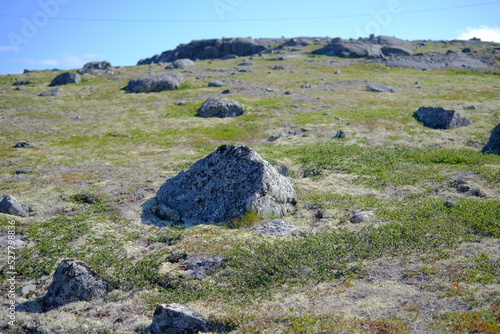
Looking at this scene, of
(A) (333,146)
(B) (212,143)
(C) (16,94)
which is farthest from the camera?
(C) (16,94)

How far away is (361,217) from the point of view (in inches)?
738

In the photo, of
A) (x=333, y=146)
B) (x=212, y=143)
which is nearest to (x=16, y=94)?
(x=212, y=143)

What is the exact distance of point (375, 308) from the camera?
11680 mm

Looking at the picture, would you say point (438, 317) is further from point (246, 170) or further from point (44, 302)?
point (44, 302)

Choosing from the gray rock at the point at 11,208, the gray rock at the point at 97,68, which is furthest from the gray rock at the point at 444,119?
the gray rock at the point at 97,68

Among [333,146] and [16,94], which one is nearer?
[333,146]

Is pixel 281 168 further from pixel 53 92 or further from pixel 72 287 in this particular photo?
pixel 53 92

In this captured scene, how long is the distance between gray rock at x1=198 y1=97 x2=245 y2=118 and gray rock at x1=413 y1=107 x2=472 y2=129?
2594 cm

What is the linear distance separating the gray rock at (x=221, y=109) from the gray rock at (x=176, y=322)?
4484cm

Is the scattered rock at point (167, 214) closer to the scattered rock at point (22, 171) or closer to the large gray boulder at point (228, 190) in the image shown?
the large gray boulder at point (228, 190)

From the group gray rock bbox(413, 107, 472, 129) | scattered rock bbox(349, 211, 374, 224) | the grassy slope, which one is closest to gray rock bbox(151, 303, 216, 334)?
the grassy slope

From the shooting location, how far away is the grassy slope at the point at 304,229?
1195 cm

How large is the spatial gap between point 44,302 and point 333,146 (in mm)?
27008

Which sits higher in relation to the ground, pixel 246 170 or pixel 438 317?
pixel 246 170
